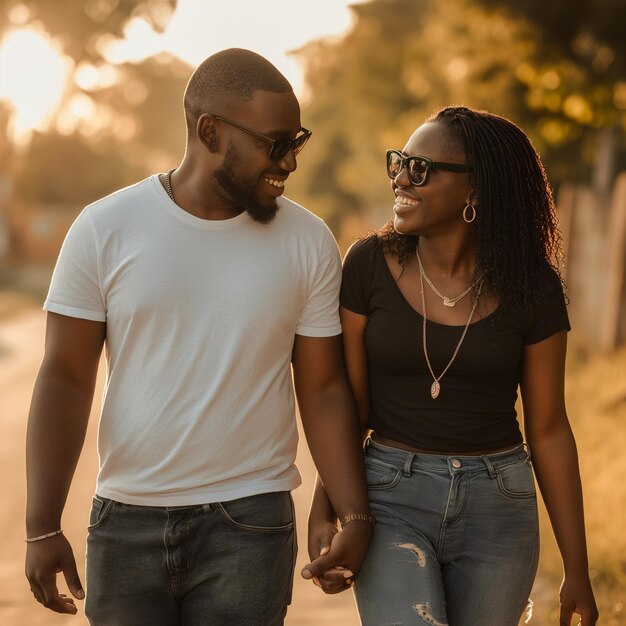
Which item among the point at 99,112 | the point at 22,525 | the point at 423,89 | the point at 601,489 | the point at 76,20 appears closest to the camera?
the point at 601,489

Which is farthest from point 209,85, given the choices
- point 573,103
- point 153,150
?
point 153,150

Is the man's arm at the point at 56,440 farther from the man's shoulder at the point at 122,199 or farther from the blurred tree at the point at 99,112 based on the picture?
the blurred tree at the point at 99,112

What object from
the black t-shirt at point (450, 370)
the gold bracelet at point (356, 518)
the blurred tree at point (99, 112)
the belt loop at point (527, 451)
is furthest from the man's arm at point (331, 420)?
the blurred tree at point (99, 112)

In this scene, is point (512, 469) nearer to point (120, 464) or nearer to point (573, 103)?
point (120, 464)

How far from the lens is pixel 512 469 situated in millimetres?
3648

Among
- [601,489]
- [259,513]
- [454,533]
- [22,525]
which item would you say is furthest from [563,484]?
[22,525]

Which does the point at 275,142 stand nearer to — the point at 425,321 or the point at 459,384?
the point at 425,321

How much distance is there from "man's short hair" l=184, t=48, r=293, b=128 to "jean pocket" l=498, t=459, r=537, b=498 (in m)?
1.33

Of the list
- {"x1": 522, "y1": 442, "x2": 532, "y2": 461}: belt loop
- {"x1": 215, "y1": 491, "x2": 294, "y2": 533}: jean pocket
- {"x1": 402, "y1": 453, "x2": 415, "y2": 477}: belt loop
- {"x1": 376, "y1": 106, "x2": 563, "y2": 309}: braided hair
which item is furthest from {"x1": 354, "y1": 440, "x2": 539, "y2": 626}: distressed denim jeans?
{"x1": 376, "y1": 106, "x2": 563, "y2": 309}: braided hair

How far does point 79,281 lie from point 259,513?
0.84m

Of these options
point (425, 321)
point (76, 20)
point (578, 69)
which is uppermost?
point (76, 20)

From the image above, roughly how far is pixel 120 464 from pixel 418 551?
2.98 feet

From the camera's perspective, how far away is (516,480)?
12.0ft

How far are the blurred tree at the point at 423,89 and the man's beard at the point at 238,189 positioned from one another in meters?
9.00
